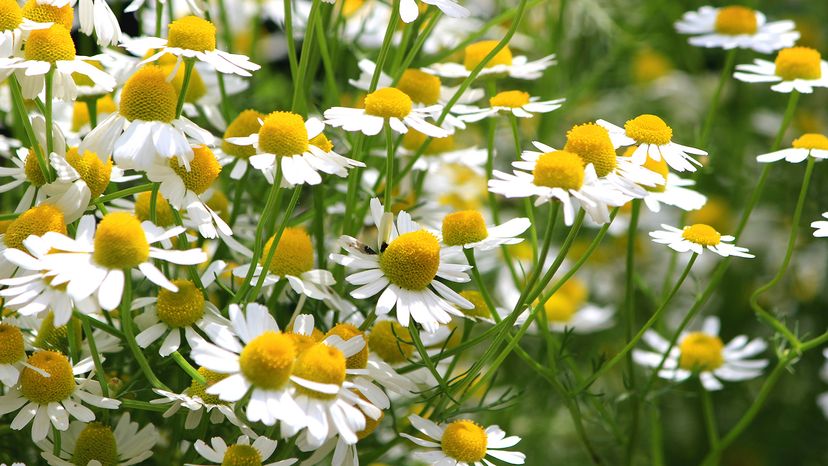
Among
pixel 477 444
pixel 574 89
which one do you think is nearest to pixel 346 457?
pixel 477 444

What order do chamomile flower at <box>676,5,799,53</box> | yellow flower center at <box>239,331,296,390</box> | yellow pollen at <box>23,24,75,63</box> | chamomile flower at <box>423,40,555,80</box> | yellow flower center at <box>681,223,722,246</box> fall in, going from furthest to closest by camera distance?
chamomile flower at <box>676,5,799,53</box> → chamomile flower at <box>423,40,555,80</box> → yellow flower center at <box>681,223,722,246</box> → yellow pollen at <box>23,24,75,63</box> → yellow flower center at <box>239,331,296,390</box>

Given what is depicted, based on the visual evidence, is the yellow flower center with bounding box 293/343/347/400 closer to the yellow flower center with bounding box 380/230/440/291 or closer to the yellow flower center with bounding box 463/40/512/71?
the yellow flower center with bounding box 380/230/440/291

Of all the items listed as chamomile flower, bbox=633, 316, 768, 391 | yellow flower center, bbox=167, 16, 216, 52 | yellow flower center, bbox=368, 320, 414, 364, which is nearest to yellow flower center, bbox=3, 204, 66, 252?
yellow flower center, bbox=167, 16, 216, 52

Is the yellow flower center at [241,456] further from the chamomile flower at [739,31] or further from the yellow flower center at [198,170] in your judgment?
the chamomile flower at [739,31]

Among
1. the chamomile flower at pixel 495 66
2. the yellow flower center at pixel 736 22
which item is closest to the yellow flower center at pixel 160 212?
the chamomile flower at pixel 495 66

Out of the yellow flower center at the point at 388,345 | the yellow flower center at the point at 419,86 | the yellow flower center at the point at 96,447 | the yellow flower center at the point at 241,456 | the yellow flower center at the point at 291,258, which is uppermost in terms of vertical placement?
the yellow flower center at the point at 419,86

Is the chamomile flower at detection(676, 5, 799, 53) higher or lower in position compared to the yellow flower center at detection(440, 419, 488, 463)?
higher

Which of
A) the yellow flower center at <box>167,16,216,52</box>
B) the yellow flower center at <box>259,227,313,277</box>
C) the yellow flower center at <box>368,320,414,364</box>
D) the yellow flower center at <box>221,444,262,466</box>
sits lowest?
the yellow flower center at <box>368,320,414,364</box>
